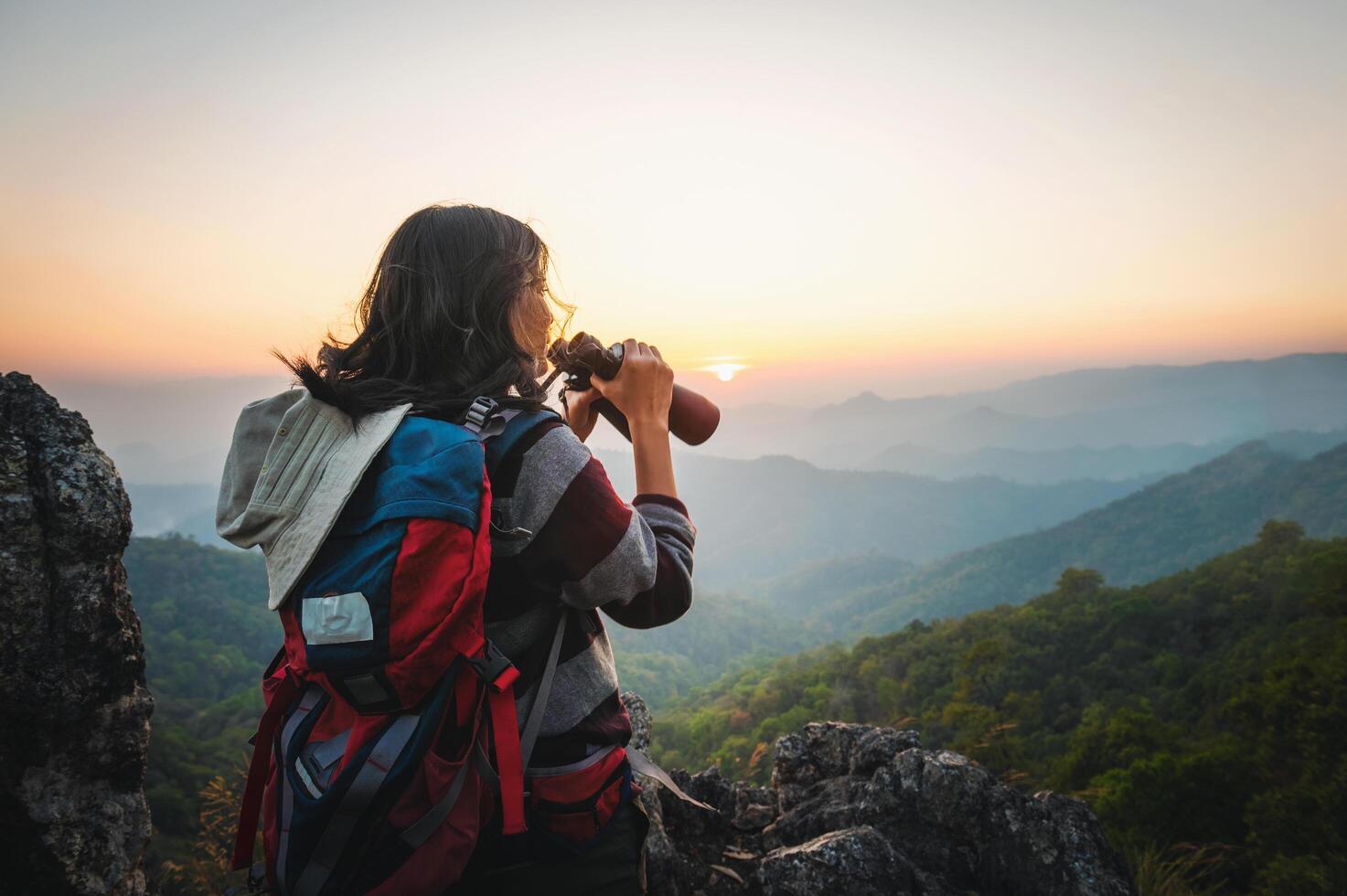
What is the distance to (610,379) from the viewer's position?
6.22ft

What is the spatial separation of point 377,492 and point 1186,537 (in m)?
138

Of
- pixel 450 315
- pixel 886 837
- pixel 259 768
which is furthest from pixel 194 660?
pixel 450 315

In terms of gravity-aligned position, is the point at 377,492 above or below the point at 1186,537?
above

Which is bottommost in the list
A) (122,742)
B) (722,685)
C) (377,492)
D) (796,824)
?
(722,685)

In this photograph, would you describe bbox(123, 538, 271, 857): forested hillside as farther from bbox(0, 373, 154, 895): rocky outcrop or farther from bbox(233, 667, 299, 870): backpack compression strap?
bbox(233, 667, 299, 870): backpack compression strap

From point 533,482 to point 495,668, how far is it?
1.33ft

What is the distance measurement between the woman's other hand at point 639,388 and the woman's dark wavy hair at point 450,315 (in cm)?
24

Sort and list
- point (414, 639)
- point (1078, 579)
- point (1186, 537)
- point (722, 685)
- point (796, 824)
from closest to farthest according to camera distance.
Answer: point (414, 639), point (796, 824), point (1078, 579), point (722, 685), point (1186, 537)

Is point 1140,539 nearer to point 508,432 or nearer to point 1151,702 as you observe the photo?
point 1151,702

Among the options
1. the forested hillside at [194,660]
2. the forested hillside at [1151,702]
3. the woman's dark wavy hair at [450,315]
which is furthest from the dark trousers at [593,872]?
the forested hillside at [194,660]

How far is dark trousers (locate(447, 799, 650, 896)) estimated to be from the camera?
65.1 inches

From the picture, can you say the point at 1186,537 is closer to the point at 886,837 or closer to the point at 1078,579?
the point at 1078,579

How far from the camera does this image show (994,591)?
367 ft

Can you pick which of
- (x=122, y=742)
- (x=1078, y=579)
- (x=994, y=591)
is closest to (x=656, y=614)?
(x=122, y=742)
